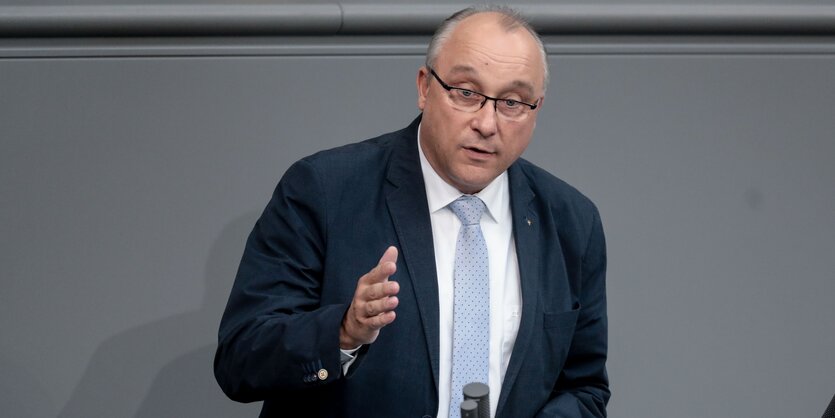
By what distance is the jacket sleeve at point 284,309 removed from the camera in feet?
6.52

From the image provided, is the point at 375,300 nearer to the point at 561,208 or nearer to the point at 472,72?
the point at 472,72

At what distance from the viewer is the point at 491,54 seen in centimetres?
219

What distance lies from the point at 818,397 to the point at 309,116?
149 centimetres

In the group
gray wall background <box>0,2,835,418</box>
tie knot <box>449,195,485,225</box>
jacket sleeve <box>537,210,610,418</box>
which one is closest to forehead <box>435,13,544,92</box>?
tie knot <box>449,195,485,225</box>

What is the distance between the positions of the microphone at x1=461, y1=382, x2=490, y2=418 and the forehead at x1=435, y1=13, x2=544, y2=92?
2.47 feet

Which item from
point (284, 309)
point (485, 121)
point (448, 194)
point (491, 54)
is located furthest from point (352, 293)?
point (491, 54)

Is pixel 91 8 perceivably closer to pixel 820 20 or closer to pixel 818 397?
pixel 820 20

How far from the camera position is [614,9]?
9.77 ft

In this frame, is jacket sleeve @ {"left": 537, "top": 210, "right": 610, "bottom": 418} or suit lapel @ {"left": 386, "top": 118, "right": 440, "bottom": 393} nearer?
suit lapel @ {"left": 386, "top": 118, "right": 440, "bottom": 393}

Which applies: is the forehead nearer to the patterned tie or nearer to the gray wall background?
the patterned tie

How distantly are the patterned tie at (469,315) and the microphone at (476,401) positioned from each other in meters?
0.60

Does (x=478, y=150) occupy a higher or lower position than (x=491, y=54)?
lower

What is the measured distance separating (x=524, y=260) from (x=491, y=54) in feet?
1.23

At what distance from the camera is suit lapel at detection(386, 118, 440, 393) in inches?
85.4
